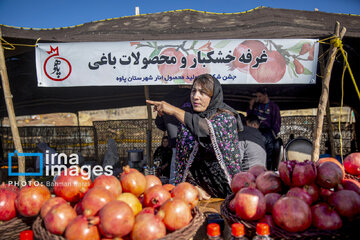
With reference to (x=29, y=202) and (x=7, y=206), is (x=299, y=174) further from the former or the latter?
(x=7, y=206)

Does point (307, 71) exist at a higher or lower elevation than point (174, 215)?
higher

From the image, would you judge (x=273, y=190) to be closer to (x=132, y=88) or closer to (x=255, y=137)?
(x=255, y=137)

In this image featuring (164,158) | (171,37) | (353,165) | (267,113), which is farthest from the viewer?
(164,158)

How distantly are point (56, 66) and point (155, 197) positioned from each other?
355 centimetres

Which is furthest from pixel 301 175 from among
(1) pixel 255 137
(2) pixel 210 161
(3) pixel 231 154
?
(1) pixel 255 137

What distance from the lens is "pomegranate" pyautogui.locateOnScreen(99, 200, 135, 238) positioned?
99 cm

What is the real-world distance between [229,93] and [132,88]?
2.31m

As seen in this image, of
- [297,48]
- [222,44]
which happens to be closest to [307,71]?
[297,48]

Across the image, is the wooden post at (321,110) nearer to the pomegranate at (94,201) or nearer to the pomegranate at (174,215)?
the pomegranate at (174,215)

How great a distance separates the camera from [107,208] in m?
1.02

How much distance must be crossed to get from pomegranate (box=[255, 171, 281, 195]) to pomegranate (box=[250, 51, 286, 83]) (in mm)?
2812

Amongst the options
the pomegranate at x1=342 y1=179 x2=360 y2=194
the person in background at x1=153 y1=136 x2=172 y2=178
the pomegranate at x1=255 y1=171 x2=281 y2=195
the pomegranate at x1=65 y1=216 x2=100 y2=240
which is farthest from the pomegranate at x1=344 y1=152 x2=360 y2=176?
the person in background at x1=153 y1=136 x2=172 y2=178

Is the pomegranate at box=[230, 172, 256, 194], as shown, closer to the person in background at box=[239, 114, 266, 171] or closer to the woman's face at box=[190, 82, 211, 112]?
the woman's face at box=[190, 82, 211, 112]

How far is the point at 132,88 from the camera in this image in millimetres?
5465
